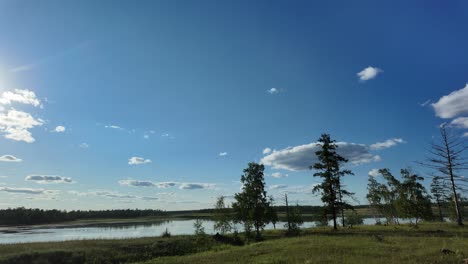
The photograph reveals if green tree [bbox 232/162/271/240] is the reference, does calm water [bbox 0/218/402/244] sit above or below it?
below

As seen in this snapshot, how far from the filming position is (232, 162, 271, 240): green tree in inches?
2061

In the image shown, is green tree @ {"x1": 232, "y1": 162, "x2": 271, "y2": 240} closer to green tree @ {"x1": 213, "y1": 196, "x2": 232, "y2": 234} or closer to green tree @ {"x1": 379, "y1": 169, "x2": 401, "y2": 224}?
green tree @ {"x1": 213, "y1": 196, "x2": 232, "y2": 234}

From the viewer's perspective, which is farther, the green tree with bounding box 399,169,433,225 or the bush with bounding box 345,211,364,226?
the bush with bounding box 345,211,364,226

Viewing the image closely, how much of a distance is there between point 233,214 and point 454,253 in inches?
1639

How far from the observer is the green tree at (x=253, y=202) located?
2061 inches

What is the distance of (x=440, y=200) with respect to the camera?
73.0 metres

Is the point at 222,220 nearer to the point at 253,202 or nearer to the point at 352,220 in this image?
the point at 253,202

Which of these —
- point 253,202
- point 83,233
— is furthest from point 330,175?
point 83,233

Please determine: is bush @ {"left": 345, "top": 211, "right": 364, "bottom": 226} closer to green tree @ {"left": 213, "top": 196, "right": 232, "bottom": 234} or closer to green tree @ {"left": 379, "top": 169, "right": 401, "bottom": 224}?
green tree @ {"left": 379, "top": 169, "right": 401, "bottom": 224}

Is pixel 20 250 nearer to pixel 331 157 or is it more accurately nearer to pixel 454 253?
pixel 454 253

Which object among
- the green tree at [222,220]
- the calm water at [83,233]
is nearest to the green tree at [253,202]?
the green tree at [222,220]

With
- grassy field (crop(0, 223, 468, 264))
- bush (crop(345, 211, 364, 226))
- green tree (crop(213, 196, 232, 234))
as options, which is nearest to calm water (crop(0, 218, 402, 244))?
bush (crop(345, 211, 364, 226))

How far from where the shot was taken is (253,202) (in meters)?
53.7

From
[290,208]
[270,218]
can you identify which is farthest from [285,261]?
[290,208]
